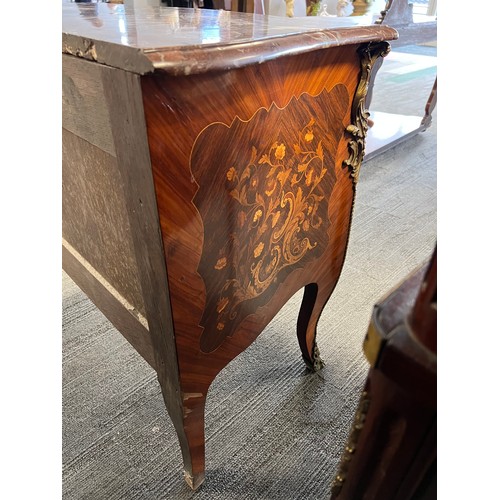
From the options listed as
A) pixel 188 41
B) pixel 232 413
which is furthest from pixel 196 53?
pixel 232 413

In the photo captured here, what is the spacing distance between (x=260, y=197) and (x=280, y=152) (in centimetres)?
7

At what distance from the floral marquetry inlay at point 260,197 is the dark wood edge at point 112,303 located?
11 centimetres

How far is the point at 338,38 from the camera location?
1.83 ft

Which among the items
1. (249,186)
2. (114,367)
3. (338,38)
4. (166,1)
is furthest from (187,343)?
(166,1)

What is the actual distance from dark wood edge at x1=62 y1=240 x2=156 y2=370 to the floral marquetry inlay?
0.35ft

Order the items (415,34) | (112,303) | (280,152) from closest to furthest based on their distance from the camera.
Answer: (280,152) → (112,303) → (415,34)

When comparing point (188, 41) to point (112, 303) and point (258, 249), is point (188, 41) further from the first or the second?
point (112, 303)

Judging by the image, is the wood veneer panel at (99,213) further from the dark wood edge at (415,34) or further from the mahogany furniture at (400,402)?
the dark wood edge at (415,34)

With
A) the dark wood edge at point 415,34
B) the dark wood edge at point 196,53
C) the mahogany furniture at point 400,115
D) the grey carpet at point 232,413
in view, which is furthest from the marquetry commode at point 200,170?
the dark wood edge at point 415,34

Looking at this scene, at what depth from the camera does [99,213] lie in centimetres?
64

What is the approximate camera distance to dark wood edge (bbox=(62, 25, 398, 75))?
0.37 metres

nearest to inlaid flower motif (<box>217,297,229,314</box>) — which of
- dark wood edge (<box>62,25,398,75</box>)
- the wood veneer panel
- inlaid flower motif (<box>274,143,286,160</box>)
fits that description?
the wood veneer panel

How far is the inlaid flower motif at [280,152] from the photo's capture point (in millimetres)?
588

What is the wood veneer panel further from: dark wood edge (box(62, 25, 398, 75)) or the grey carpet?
the grey carpet
